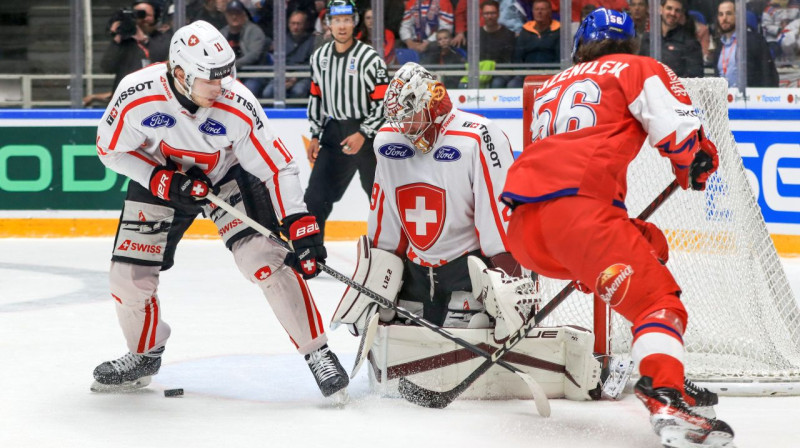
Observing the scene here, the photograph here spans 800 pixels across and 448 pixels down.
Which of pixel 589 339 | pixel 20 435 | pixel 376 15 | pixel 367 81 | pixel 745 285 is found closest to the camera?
pixel 20 435

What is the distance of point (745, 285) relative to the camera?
3.52 meters

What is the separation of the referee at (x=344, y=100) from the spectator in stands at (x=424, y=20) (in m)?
0.97

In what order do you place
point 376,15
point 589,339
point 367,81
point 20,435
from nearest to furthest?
point 20,435
point 589,339
point 367,81
point 376,15

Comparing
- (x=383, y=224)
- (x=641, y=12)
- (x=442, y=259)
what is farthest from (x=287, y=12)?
(x=442, y=259)

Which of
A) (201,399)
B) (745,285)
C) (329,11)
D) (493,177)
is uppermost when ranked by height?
(329,11)

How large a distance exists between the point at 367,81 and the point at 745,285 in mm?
2676

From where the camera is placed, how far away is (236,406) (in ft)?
10.3

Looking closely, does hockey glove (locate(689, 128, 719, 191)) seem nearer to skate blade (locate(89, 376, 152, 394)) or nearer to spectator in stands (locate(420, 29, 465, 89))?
skate blade (locate(89, 376, 152, 394))

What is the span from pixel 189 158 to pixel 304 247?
433mm

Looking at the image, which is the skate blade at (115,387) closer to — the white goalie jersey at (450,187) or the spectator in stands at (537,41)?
the white goalie jersey at (450,187)

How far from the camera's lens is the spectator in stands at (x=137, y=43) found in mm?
6945

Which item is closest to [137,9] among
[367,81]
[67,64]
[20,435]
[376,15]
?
[67,64]

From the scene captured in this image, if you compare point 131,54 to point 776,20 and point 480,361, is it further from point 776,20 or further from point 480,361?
point 480,361

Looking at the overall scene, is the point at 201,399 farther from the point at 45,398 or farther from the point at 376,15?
the point at 376,15
